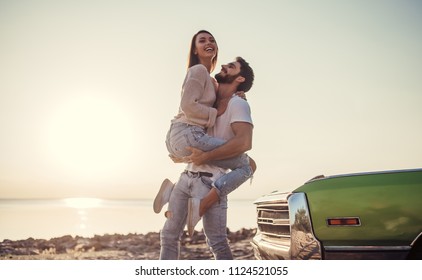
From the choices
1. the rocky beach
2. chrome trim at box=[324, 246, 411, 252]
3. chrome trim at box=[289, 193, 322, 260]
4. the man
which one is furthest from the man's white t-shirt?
the rocky beach

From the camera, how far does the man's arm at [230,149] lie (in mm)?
3256

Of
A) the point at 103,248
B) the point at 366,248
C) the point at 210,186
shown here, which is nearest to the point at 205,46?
the point at 210,186

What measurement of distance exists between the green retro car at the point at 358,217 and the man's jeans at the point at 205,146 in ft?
1.24

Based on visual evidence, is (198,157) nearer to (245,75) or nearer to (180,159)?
(180,159)

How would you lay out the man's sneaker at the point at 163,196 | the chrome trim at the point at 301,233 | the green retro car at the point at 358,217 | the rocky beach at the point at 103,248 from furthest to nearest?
the rocky beach at the point at 103,248
the man's sneaker at the point at 163,196
the chrome trim at the point at 301,233
the green retro car at the point at 358,217

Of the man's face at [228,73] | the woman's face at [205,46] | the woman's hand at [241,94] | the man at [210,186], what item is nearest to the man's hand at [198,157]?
the man at [210,186]

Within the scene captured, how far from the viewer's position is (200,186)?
3.18 metres

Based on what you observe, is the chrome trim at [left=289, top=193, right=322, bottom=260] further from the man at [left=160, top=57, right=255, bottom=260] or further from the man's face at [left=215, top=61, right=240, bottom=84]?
the man's face at [left=215, top=61, right=240, bottom=84]

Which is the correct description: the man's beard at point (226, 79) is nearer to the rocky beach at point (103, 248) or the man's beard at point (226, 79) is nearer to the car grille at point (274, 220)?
the car grille at point (274, 220)

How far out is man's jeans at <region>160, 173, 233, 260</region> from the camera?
10.3ft

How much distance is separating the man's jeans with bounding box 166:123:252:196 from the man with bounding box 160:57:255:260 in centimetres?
5

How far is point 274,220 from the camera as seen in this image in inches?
131
